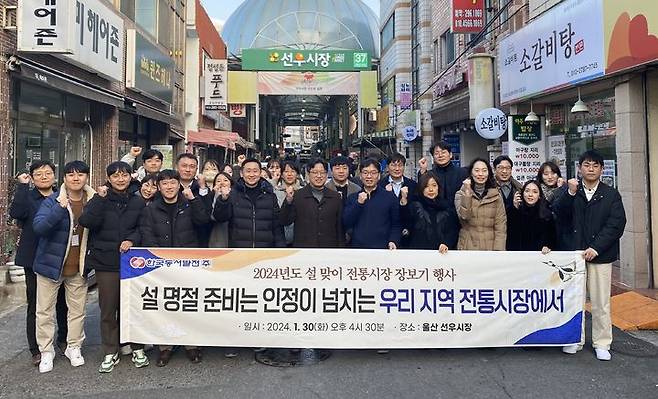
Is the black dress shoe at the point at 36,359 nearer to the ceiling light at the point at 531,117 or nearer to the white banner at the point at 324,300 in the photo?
the white banner at the point at 324,300

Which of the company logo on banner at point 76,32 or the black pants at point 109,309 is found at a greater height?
the company logo on banner at point 76,32

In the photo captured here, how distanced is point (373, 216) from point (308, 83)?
24376mm

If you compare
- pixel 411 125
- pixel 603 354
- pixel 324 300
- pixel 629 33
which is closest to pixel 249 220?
pixel 324 300

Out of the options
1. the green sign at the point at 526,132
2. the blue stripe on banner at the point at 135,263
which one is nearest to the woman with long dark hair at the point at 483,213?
the blue stripe on banner at the point at 135,263

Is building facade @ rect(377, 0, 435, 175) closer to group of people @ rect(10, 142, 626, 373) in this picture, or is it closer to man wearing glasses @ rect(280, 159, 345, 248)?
group of people @ rect(10, 142, 626, 373)

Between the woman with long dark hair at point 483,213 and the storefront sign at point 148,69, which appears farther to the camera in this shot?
the storefront sign at point 148,69

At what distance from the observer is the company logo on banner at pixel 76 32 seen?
7.68 meters

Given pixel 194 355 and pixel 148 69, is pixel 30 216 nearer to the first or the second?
pixel 194 355

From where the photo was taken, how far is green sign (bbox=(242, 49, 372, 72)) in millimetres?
28219

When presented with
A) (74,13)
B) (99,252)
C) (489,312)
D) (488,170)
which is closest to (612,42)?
(488,170)

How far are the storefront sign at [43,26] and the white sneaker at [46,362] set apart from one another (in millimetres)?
5087

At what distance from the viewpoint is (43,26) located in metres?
7.75

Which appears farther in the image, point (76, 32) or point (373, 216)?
point (76, 32)

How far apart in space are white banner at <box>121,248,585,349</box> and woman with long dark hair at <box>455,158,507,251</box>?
342mm
